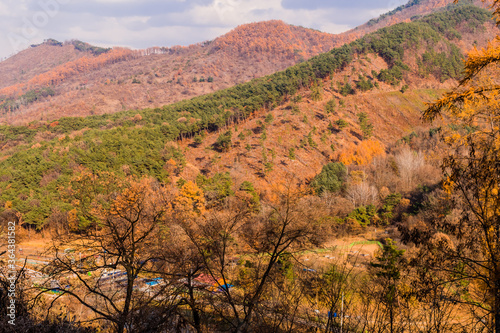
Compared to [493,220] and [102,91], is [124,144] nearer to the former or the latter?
[493,220]

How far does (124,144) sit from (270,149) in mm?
29349

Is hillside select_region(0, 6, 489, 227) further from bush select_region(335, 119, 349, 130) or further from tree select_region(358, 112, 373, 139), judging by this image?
tree select_region(358, 112, 373, 139)

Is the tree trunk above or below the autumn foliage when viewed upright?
below

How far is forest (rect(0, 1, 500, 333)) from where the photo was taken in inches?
203

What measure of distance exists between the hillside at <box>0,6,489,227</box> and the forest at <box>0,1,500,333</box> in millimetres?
467

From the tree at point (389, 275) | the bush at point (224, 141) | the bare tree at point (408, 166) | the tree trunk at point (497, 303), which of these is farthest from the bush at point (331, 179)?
the tree trunk at point (497, 303)

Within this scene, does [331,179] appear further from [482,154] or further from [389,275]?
[482,154]

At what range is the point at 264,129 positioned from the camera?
72.1m

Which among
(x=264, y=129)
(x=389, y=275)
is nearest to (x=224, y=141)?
(x=264, y=129)

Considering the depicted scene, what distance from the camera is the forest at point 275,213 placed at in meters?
5.15

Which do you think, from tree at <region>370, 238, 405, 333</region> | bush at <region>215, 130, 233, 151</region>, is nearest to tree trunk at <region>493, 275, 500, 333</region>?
tree at <region>370, 238, 405, 333</region>

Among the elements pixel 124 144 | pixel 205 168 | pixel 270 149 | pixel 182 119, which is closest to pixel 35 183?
pixel 124 144

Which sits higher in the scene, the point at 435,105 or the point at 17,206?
the point at 435,105

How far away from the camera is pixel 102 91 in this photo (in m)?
185
